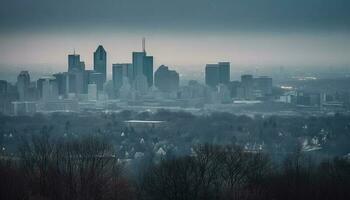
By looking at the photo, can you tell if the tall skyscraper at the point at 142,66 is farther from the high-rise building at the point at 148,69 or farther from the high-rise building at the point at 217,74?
the high-rise building at the point at 217,74

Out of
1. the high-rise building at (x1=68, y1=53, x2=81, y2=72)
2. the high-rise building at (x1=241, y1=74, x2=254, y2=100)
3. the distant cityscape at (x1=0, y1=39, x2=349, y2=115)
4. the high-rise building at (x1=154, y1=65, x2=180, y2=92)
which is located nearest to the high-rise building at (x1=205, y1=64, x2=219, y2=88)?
the distant cityscape at (x1=0, y1=39, x2=349, y2=115)

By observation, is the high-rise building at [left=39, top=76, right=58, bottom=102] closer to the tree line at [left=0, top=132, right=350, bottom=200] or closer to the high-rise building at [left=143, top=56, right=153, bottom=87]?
the high-rise building at [left=143, top=56, right=153, bottom=87]

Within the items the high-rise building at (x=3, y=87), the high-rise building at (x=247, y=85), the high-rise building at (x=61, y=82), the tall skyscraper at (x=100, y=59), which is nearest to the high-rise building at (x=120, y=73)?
the tall skyscraper at (x=100, y=59)

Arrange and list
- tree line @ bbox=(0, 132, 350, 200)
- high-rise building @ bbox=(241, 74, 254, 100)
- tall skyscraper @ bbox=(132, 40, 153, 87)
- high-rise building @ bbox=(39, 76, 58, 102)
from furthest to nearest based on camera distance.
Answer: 1. tall skyscraper @ bbox=(132, 40, 153, 87)
2. high-rise building @ bbox=(241, 74, 254, 100)
3. high-rise building @ bbox=(39, 76, 58, 102)
4. tree line @ bbox=(0, 132, 350, 200)

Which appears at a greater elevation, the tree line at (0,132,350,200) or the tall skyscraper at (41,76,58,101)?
the tall skyscraper at (41,76,58,101)

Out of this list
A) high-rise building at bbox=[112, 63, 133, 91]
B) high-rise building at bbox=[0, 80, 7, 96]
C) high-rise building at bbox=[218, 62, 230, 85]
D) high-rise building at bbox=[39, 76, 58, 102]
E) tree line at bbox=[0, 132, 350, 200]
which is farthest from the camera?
high-rise building at bbox=[218, 62, 230, 85]

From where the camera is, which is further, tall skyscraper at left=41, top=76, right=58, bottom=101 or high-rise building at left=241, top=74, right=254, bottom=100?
high-rise building at left=241, top=74, right=254, bottom=100

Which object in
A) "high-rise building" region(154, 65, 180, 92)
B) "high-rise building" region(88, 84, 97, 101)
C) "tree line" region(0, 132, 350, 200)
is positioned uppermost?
"high-rise building" region(154, 65, 180, 92)

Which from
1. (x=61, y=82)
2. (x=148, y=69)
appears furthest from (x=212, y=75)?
(x=61, y=82)
